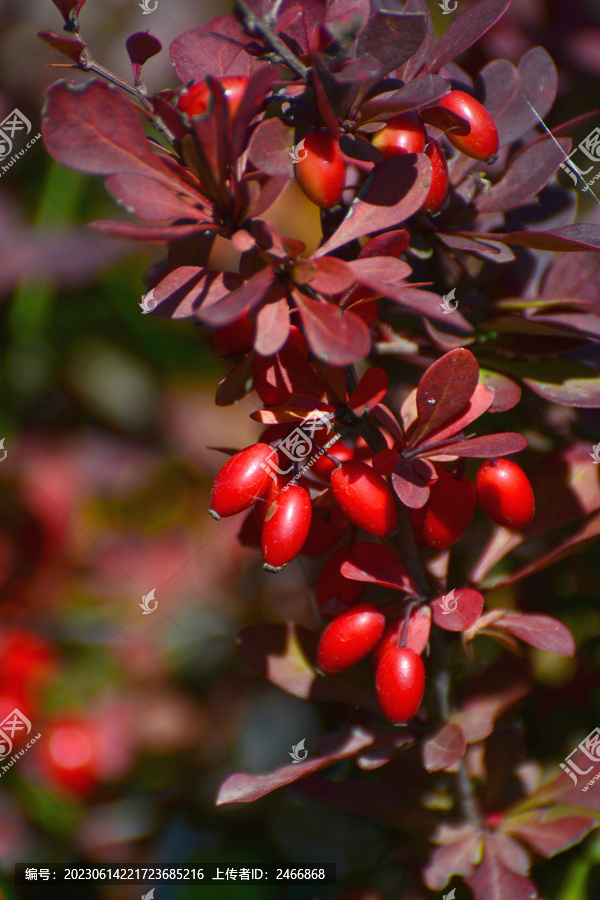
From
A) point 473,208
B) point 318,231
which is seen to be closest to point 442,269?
point 473,208

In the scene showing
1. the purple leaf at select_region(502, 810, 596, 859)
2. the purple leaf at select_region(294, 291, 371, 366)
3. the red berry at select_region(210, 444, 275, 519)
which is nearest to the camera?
the purple leaf at select_region(294, 291, 371, 366)

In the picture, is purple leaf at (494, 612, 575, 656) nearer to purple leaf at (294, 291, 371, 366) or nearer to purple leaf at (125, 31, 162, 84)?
purple leaf at (294, 291, 371, 366)

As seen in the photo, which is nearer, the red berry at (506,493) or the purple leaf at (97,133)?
the purple leaf at (97,133)

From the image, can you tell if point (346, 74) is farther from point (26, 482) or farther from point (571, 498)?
point (26, 482)

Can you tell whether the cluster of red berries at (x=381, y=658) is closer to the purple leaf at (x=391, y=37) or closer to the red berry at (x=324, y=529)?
the red berry at (x=324, y=529)

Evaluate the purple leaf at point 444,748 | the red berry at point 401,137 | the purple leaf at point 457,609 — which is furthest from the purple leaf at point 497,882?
the red berry at point 401,137

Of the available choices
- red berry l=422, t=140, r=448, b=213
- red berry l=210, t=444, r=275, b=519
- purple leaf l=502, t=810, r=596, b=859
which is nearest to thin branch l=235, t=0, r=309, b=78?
red berry l=422, t=140, r=448, b=213
